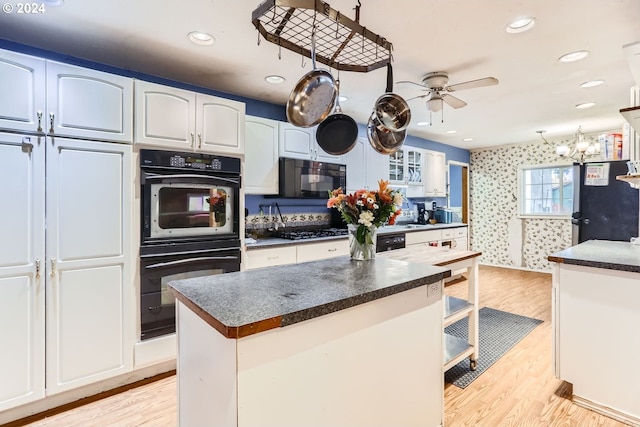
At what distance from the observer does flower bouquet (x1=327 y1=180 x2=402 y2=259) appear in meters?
1.83

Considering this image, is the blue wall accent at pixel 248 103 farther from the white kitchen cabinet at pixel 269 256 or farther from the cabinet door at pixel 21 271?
Result: the cabinet door at pixel 21 271

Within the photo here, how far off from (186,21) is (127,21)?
0.35 m

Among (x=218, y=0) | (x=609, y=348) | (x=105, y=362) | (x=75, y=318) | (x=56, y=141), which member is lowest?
(x=105, y=362)

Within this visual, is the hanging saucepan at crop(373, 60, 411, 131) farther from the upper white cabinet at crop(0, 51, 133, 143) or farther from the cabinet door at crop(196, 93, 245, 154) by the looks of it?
the upper white cabinet at crop(0, 51, 133, 143)

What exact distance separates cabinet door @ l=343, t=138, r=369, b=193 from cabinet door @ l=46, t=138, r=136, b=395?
7.98 ft

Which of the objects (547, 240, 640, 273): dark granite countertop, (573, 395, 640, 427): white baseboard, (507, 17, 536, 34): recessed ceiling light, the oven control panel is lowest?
(573, 395, 640, 427): white baseboard

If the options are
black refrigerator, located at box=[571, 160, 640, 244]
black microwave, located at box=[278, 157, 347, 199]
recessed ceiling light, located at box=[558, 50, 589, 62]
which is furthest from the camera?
black refrigerator, located at box=[571, 160, 640, 244]

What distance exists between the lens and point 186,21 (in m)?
1.94

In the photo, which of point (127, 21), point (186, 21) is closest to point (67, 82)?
point (127, 21)

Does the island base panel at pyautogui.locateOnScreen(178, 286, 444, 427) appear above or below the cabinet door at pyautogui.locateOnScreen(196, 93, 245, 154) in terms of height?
below

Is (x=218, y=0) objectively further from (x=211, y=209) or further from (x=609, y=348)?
(x=609, y=348)

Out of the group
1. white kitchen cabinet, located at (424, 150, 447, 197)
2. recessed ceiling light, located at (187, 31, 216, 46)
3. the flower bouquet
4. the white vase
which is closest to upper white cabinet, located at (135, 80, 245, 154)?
recessed ceiling light, located at (187, 31, 216, 46)

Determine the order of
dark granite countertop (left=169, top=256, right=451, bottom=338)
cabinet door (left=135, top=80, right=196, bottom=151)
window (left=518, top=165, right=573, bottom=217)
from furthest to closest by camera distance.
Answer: window (left=518, top=165, right=573, bottom=217) → cabinet door (left=135, top=80, right=196, bottom=151) → dark granite countertop (left=169, top=256, right=451, bottom=338)

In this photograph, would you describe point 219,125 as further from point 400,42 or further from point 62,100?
point 400,42
